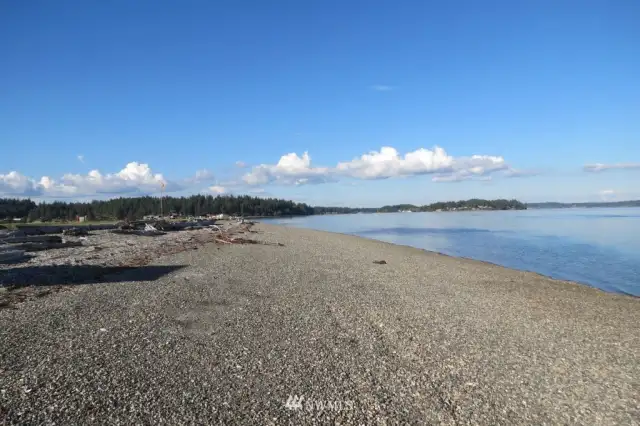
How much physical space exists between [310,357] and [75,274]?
12.4 m

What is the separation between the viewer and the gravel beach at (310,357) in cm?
602

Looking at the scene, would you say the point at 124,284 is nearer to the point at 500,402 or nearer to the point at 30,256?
the point at 30,256

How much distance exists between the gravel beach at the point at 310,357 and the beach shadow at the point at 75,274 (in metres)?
1.17

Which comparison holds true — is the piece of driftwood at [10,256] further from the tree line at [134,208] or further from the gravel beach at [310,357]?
the tree line at [134,208]

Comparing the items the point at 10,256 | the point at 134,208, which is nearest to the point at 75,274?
the point at 10,256

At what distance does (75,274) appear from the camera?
15.9m

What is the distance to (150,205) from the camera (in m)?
124

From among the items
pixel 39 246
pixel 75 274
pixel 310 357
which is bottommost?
pixel 310 357

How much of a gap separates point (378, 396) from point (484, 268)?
64.0ft

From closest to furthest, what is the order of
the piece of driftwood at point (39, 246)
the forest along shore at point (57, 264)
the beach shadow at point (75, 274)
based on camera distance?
the forest along shore at point (57, 264), the beach shadow at point (75, 274), the piece of driftwood at point (39, 246)

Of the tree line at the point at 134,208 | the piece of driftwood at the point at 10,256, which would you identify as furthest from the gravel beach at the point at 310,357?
the tree line at the point at 134,208

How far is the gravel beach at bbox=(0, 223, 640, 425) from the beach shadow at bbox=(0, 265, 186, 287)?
3.83ft

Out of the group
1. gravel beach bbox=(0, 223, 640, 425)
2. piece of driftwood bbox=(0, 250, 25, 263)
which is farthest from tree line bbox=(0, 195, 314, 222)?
gravel beach bbox=(0, 223, 640, 425)

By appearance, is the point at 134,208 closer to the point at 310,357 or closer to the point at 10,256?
the point at 10,256
